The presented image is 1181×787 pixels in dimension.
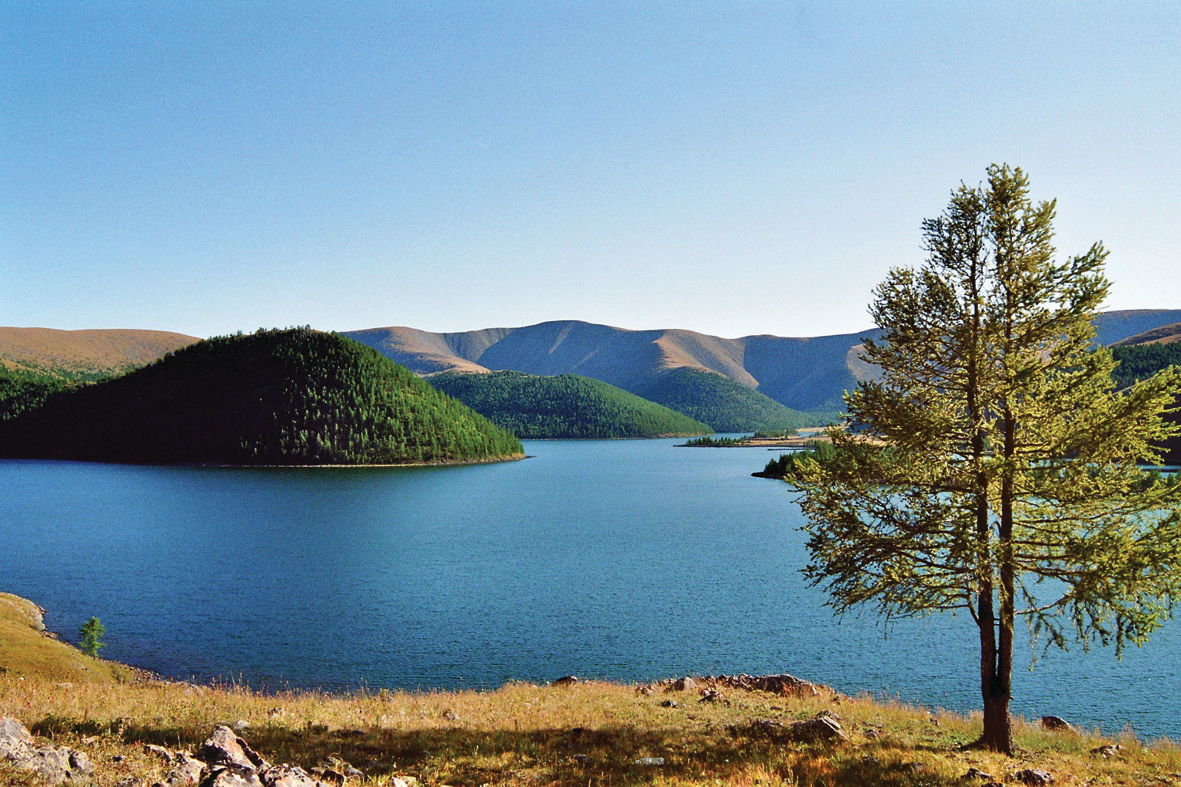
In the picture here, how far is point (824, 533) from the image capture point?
20.2 metres

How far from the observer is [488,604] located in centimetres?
4978

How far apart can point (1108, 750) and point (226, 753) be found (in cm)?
2380

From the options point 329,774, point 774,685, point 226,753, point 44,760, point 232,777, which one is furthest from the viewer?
point 774,685

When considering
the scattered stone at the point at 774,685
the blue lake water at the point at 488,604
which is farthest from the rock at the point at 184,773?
the blue lake water at the point at 488,604

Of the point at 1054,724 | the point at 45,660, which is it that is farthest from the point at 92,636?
the point at 1054,724

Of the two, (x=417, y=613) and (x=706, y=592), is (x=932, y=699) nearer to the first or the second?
(x=706, y=592)

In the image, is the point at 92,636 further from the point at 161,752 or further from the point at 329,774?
the point at 329,774

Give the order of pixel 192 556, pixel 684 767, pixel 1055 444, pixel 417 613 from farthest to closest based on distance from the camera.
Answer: pixel 192 556, pixel 417 613, pixel 1055 444, pixel 684 767

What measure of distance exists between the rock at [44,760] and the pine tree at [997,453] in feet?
51.5

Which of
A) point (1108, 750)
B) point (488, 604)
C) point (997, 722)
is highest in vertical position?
point (997, 722)

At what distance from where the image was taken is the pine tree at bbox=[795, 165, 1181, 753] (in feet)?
58.3

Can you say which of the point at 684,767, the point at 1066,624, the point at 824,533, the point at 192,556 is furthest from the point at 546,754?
the point at 192,556

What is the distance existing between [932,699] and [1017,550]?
17.8 m

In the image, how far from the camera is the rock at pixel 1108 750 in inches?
788
